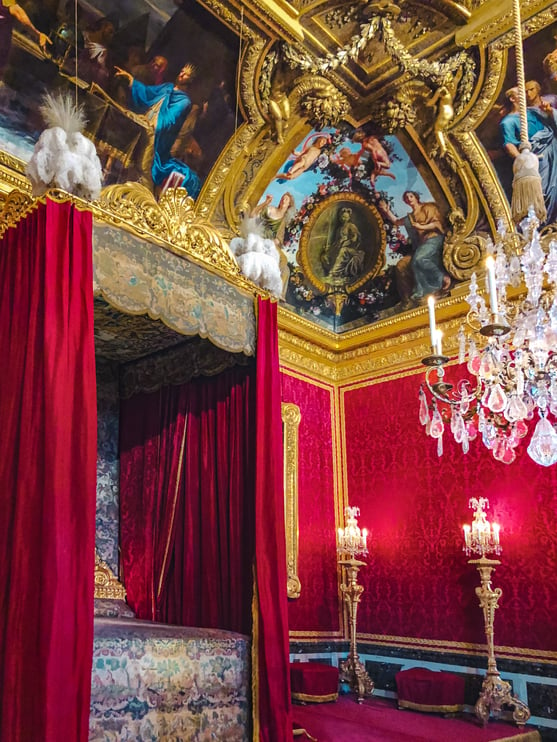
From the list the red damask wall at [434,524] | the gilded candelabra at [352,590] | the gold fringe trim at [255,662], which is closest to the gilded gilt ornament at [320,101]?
the red damask wall at [434,524]

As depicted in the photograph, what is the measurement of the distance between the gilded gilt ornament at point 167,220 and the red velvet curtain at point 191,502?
930mm

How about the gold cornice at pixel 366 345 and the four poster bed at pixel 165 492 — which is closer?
the four poster bed at pixel 165 492

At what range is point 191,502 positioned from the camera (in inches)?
209

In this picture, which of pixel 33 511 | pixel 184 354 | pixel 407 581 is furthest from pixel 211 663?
pixel 407 581

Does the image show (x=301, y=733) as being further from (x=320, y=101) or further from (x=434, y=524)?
(x=320, y=101)

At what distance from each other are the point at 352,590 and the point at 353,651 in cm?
68

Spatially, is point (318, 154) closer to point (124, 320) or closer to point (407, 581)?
point (124, 320)

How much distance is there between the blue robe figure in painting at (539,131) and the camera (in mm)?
6844

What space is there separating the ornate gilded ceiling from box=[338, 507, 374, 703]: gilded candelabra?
2.62 meters

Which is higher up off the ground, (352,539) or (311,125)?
(311,125)

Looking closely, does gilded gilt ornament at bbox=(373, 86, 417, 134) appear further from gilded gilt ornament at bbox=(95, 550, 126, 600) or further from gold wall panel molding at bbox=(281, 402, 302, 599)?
gilded gilt ornament at bbox=(95, 550, 126, 600)

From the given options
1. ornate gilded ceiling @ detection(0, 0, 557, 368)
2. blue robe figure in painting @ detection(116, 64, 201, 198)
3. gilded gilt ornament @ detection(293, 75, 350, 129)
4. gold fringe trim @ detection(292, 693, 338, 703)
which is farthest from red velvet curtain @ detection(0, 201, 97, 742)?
gold fringe trim @ detection(292, 693, 338, 703)

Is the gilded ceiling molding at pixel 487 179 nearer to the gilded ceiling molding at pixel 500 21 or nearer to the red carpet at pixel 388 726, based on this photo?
the gilded ceiling molding at pixel 500 21

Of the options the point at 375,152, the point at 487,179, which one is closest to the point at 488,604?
the point at 487,179
